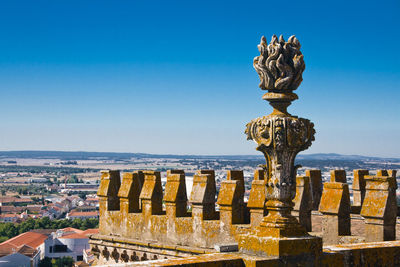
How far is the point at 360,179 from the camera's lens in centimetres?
1930

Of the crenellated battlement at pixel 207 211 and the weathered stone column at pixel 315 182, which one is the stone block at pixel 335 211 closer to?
the crenellated battlement at pixel 207 211

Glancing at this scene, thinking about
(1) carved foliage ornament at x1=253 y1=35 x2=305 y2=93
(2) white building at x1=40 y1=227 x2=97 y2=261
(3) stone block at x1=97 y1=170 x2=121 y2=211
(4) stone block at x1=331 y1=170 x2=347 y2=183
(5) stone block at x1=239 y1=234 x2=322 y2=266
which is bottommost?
(2) white building at x1=40 y1=227 x2=97 y2=261

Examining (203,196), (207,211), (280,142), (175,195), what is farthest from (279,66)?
(175,195)

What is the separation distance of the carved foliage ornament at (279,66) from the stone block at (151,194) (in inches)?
333

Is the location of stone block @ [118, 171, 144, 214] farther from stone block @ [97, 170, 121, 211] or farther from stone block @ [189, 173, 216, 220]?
stone block @ [189, 173, 216, 220]

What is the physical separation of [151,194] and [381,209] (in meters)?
6.07

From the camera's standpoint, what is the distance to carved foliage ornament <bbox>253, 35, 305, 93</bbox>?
913cm

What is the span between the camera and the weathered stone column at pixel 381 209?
13406 mm

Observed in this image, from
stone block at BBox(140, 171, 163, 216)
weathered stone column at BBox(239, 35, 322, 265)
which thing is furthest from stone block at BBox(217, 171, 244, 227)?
weathered stone column at BBox(239, 35, 322, 265)

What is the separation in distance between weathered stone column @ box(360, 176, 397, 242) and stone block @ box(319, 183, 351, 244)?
3.10ft

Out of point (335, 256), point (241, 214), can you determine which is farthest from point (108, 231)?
point (335, 256)

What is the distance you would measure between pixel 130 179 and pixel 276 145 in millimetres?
9396

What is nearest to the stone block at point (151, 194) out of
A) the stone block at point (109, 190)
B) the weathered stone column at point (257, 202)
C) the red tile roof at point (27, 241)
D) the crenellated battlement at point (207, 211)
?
the crenellated battlement at point (207, 211)

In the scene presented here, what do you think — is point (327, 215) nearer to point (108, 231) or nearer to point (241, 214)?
point (241, 214)
